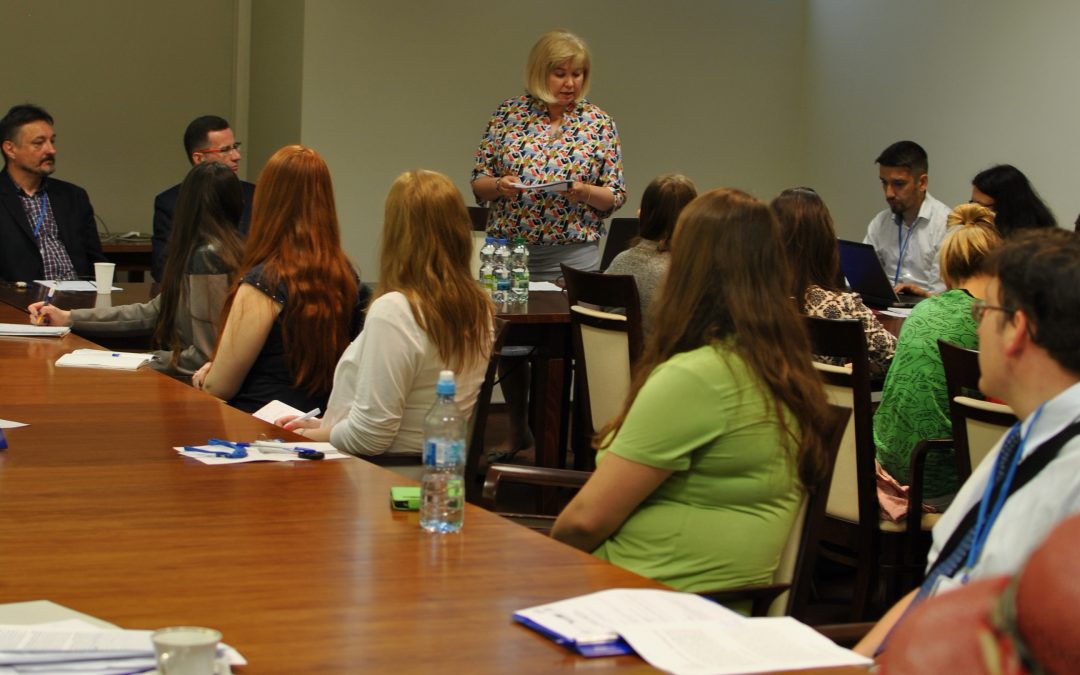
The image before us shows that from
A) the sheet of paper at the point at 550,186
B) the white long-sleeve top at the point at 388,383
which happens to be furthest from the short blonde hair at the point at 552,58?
the white long-sleeve top at the point at 388,383

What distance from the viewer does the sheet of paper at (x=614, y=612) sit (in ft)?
5.09

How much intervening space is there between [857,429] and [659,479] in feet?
3.99

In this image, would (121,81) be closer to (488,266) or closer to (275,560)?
(488,266)

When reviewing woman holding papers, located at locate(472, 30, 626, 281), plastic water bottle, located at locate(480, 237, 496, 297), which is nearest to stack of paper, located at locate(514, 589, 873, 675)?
plastic water bottle, located at locate(480, 237, 496, 297)

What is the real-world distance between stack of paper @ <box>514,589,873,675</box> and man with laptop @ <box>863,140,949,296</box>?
478 centimetres

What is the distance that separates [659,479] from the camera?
213 cm

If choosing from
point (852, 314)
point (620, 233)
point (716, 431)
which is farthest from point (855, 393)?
point (620, 233)

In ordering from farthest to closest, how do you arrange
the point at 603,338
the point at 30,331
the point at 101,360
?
the point at 603,338 → the point at 30,331 → the point at 101,360

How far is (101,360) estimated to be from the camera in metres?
3.57

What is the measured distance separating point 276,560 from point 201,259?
2043mm

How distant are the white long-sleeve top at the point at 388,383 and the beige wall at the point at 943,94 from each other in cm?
425

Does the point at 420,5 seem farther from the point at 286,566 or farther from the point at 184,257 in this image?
the point at 286,566

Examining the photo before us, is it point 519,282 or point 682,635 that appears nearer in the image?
point 682,635

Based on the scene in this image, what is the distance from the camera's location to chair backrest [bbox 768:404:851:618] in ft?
7.03
